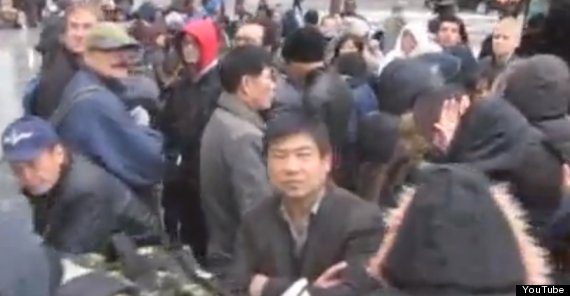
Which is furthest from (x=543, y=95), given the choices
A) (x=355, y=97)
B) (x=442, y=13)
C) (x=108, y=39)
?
(x=442, y=13)

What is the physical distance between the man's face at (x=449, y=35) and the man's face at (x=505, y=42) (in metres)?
1.45

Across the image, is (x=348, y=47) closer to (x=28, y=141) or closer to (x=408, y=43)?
(x=408, y=43)

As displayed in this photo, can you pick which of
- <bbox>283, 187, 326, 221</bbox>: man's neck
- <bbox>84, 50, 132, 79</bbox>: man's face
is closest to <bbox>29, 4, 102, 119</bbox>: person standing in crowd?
<bbox>84, 50, 132, 79</bbox>: man's face

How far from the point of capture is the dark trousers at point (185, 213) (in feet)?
24.2

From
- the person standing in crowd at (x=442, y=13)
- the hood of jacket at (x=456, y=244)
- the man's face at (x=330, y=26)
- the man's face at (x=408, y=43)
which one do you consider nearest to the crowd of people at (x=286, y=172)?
the hood of jacket at (x=456, y=244)

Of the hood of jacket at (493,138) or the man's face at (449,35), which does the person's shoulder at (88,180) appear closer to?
the hood of jacket at (493,138)

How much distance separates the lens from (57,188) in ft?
17.4

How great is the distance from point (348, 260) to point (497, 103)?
4.14 feet

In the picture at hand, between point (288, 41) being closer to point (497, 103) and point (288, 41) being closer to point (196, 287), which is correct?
point (497, 103)

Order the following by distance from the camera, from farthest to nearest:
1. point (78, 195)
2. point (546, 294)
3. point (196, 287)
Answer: point (78, 195), point (196, 287), point (546, 294)

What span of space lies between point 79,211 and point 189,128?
217 centimetres

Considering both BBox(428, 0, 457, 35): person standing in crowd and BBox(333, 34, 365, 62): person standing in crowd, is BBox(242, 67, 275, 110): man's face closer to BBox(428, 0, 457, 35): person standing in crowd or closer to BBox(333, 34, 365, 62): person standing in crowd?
BBox(333, 34, 365, 62): person standing in crowd

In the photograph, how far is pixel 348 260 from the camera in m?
4.57

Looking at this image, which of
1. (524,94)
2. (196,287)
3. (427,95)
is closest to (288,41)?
(427,95)
